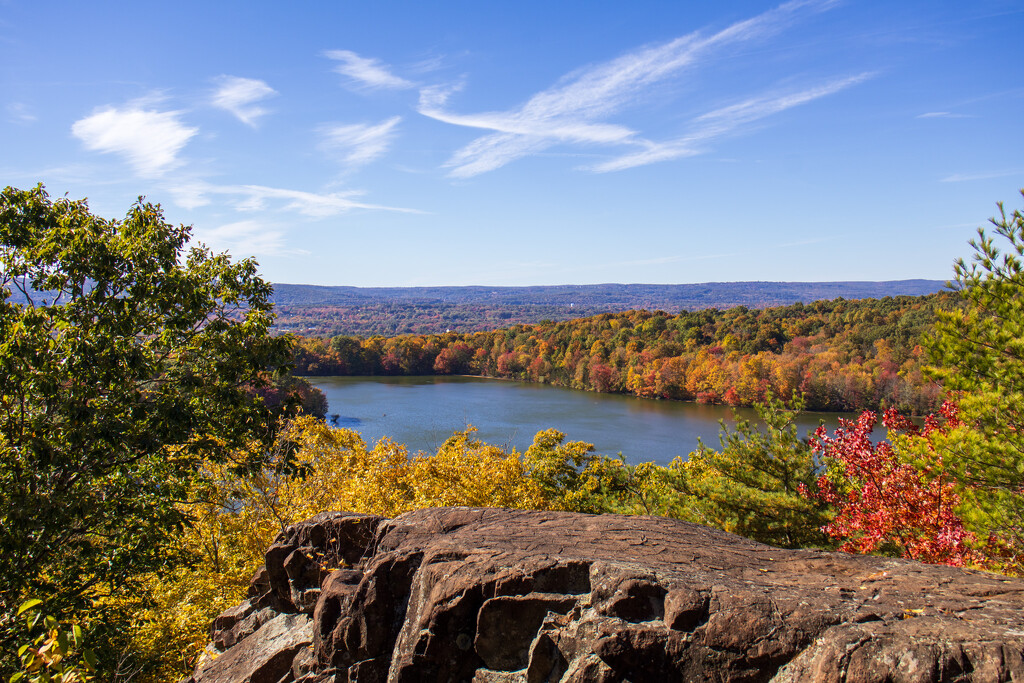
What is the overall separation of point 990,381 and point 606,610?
602cm

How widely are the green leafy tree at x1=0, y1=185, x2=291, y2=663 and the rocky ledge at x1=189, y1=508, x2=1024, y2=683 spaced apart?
2.07 m

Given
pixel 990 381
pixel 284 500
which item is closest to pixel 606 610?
pixel 990 381

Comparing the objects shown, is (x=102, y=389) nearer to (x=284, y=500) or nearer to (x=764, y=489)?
(x=284, y=500)

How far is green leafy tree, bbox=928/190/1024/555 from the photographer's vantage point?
6.89m

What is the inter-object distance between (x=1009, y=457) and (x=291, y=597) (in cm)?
843

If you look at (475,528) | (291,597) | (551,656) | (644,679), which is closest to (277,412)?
(291,597)

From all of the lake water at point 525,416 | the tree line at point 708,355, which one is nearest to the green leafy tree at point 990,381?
the lake water at point 525,416

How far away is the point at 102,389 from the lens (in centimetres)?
788

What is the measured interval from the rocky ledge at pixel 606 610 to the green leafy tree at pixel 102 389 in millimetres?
2067

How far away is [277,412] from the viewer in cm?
921

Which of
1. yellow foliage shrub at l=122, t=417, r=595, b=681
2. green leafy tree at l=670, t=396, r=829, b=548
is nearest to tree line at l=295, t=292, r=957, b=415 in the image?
green leafy tree at l=670, t=396, r=829, b=548

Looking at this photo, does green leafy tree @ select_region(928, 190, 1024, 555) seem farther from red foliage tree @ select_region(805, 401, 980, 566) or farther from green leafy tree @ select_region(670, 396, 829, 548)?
green leafy tree @ select_region(670, 396, 829, 548)

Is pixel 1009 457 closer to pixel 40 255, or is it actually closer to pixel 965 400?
pixel 965 400

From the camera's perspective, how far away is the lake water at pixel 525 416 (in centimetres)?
3825
